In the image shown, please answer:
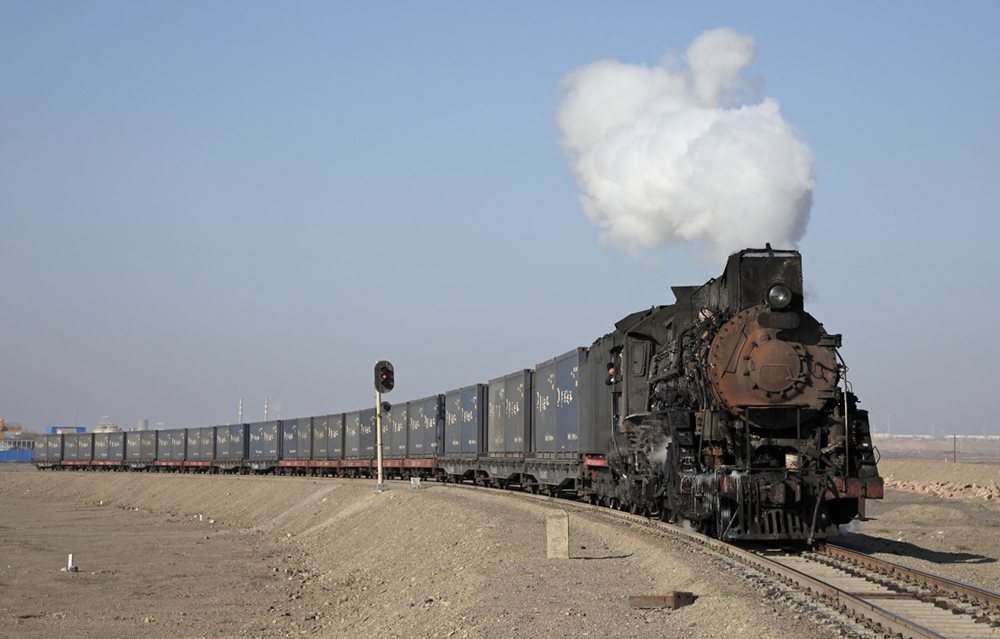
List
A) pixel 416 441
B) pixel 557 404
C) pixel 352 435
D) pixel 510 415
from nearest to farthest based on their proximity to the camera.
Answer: pixel 557 404
pixel 510 415
pixel 416 441
pixel 352 435

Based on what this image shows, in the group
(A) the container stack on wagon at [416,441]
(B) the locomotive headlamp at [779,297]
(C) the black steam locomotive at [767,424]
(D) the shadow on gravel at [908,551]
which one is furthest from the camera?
(A) the container stack on wagon at [416,441]

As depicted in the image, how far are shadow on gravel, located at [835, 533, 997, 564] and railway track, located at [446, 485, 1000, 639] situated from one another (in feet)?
6.80

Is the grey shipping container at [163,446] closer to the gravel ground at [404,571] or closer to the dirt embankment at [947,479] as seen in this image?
the gravel ground at [404,571]

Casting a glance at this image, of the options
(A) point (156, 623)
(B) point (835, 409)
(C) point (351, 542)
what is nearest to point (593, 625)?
(B) point (835, 409)

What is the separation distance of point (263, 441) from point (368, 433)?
16.4 meters

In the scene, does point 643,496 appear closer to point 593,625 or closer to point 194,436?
point 593,625

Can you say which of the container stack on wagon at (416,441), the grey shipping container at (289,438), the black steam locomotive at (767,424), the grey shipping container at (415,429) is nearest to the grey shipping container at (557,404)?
the container stack on wagon at (416,441)

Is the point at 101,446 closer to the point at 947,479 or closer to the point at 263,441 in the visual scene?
the point at 263,441

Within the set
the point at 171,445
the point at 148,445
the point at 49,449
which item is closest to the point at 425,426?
the point at 171,445

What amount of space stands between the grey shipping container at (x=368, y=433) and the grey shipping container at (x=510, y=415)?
14.2 metres

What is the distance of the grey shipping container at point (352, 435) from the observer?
5250cm

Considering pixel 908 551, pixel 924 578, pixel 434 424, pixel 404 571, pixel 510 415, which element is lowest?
pixel 404 571

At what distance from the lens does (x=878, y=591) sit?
12000 millimetres

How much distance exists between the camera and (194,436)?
73000 mm
